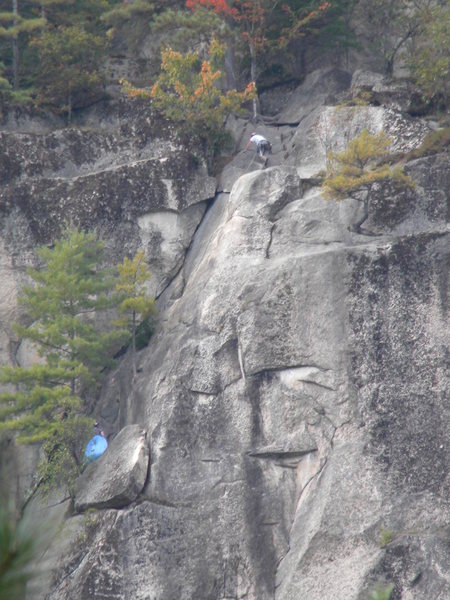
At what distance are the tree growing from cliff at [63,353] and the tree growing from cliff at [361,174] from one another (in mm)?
6567

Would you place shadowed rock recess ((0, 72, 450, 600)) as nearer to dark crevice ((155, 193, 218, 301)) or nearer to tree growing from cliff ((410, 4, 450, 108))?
dark crevice ((155, 193, 218, 301))

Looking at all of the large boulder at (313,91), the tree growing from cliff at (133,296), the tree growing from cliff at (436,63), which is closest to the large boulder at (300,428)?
the tree growing from cliff at (133,296)

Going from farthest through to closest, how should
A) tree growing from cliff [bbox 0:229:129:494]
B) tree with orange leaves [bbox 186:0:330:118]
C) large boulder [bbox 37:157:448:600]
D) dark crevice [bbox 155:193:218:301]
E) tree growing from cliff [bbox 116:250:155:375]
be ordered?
tree with orange leaves [bbox 186:0:330:118]
dark crevice [bbox 155:193:218:301]
tree growing from cliff [bbox 116:250:155:375]
tree growing from cliff [bbox 0:229:129:494]
large boulder [bbox 37:157:448:600]

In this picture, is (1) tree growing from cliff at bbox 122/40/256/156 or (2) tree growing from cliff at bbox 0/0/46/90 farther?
(2) tree growing from cliff at bbox 0/0/46/90

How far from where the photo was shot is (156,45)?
32219 mm

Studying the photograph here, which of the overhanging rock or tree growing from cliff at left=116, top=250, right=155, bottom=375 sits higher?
tree growing from cliff at left=116, top=250, right=155, bottom=375

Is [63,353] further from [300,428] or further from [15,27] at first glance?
[15,27]

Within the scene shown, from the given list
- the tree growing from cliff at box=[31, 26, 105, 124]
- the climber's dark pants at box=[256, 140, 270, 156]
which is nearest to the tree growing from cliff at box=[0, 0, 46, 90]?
the tree growing from cliff at box=[31, 26, 105, 124]

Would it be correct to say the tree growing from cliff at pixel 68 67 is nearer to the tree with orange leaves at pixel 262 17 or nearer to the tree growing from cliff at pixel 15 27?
the tree growing from cliff at pixel 15 27

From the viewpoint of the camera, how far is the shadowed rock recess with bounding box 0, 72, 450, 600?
19.0 m

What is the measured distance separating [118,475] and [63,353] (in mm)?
4558

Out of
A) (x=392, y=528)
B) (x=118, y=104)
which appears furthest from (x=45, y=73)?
(x=392, y=528)

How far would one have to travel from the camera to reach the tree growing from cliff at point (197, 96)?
26281mm

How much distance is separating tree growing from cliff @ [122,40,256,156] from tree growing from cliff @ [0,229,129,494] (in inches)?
197
